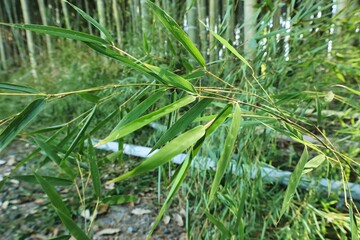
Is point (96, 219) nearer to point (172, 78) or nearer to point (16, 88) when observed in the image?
point (16, 88)

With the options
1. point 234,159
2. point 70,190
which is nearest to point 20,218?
point 70,190

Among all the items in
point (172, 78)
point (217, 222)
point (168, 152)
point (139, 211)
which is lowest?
point (139, 211)

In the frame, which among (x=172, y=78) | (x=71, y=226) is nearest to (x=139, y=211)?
(x=71, y=226)

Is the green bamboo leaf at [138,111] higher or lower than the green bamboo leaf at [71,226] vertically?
higher

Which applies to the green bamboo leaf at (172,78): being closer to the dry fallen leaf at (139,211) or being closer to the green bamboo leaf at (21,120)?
the green bamboo leaf at (21,120)

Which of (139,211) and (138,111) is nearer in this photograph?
(138,111)

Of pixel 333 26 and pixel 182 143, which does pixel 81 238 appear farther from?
pixel 333 26

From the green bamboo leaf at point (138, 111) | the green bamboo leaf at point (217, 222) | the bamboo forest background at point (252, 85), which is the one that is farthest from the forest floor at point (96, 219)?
the green bamboo leaf at point (138, 111)
